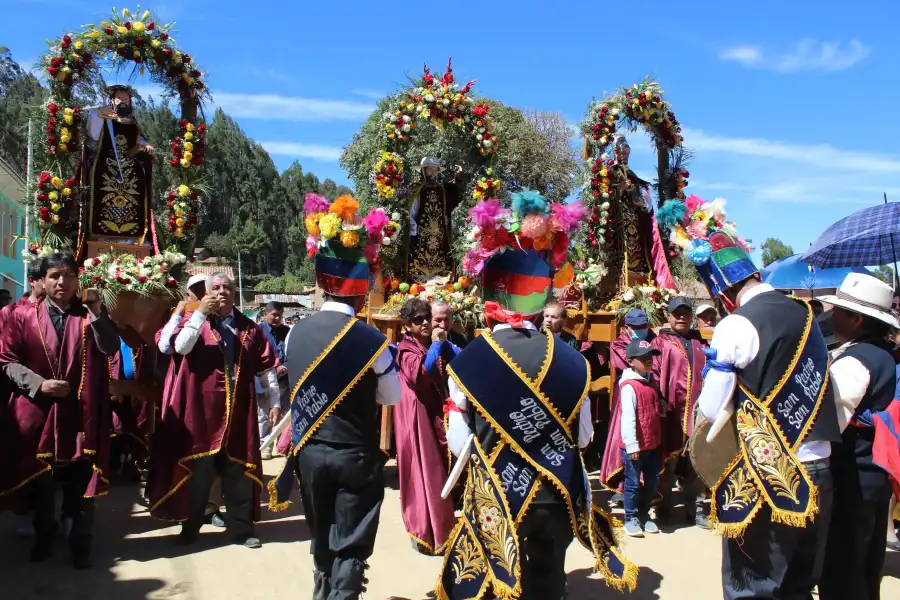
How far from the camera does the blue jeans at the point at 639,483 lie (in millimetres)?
5875

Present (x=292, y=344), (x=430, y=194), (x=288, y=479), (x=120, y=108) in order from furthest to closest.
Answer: (x=430, y=194)
(x=120, y=108)
(x=288, y=479)
(x=292, y=344)

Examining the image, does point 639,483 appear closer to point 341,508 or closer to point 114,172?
point 341,508

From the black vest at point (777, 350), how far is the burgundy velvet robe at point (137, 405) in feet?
18.5

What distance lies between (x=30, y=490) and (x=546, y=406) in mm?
4119

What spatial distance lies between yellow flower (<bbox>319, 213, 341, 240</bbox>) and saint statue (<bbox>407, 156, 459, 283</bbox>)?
17.6ft

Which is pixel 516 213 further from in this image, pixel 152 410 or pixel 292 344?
pixel 152 410

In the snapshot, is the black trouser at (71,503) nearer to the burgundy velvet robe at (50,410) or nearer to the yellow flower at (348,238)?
the burgundy velvet robe at (50,410)

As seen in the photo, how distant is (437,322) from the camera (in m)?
5.19

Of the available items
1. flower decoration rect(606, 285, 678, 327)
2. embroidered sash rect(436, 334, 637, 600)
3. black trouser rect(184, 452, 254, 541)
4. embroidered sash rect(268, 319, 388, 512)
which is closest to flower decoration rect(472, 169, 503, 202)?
flower decoration rect(606, 285, 678, 327)

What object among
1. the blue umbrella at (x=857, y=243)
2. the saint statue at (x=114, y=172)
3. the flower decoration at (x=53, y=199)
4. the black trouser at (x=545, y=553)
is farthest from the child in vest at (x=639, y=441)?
the flower decoration at (x=53, y=199)

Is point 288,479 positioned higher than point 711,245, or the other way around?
point 711,245

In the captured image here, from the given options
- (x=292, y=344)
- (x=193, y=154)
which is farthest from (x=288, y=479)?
(x=193, y=154)

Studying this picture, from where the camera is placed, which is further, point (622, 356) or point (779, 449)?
point (622, 356)

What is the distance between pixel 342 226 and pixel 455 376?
1213 mm
